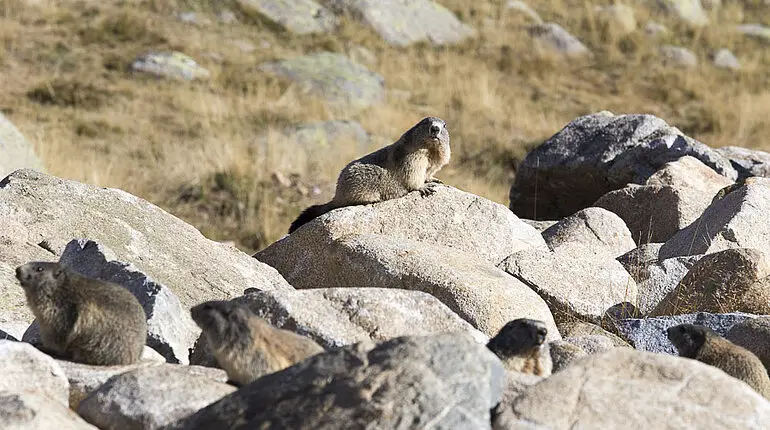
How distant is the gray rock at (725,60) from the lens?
1032 inches

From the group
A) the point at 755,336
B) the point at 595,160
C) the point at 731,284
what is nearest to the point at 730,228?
the point at 731,284

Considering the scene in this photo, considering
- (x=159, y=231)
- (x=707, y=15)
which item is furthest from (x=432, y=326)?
(x=707, y=15)

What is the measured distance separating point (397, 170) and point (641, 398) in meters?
5.44

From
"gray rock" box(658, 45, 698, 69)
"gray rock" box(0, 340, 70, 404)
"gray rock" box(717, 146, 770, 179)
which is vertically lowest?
"gray rock" box(658, 45, 698, 69)

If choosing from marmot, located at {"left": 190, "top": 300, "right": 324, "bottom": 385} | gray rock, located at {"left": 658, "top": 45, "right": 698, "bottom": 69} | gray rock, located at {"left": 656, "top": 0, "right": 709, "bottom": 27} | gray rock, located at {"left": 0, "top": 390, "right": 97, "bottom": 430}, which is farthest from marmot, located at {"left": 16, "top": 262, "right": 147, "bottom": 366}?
gray rock, located at {"left": 656, "top": 0, "right": 709, "bottom": 27}

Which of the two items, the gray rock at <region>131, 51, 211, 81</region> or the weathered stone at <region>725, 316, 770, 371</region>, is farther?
the gray rock at <region>131, 51, 211, 81</region>

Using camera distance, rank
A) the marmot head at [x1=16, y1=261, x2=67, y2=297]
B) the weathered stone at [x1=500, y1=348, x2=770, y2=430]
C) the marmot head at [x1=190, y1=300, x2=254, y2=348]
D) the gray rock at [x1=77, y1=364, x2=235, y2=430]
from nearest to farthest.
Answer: the weathered stone at [x1=500, y1=348, x2=770, y2=430] → the gray rock at [x1=77, y1=364, x2=235, y2=430] → the marmot head at [x1=190, y1=300, x2=254, y2=348] → the marmot head at [x1=16, y1=261, x2=67, y2=297]

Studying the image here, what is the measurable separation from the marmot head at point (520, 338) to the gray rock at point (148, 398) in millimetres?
1629

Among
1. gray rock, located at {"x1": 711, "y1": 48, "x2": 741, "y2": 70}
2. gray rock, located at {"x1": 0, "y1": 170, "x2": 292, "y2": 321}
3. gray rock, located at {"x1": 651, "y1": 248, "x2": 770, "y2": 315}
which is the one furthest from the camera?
gray rock, located at {"x1": 711, "y1": 48, "x2": 741, "y2": 70}

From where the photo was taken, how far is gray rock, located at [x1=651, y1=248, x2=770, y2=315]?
8.43 m

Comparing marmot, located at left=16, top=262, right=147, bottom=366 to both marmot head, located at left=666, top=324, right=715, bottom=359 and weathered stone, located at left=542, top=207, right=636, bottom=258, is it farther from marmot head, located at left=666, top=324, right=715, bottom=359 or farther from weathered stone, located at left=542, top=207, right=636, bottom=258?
weathered stone, located at left=542, top=207, right=636, bottom=258

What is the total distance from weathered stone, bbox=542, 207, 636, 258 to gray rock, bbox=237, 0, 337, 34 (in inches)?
552

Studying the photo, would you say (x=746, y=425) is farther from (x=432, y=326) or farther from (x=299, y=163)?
(x=299, y=163)

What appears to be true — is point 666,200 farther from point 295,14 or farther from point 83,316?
point 295,14
